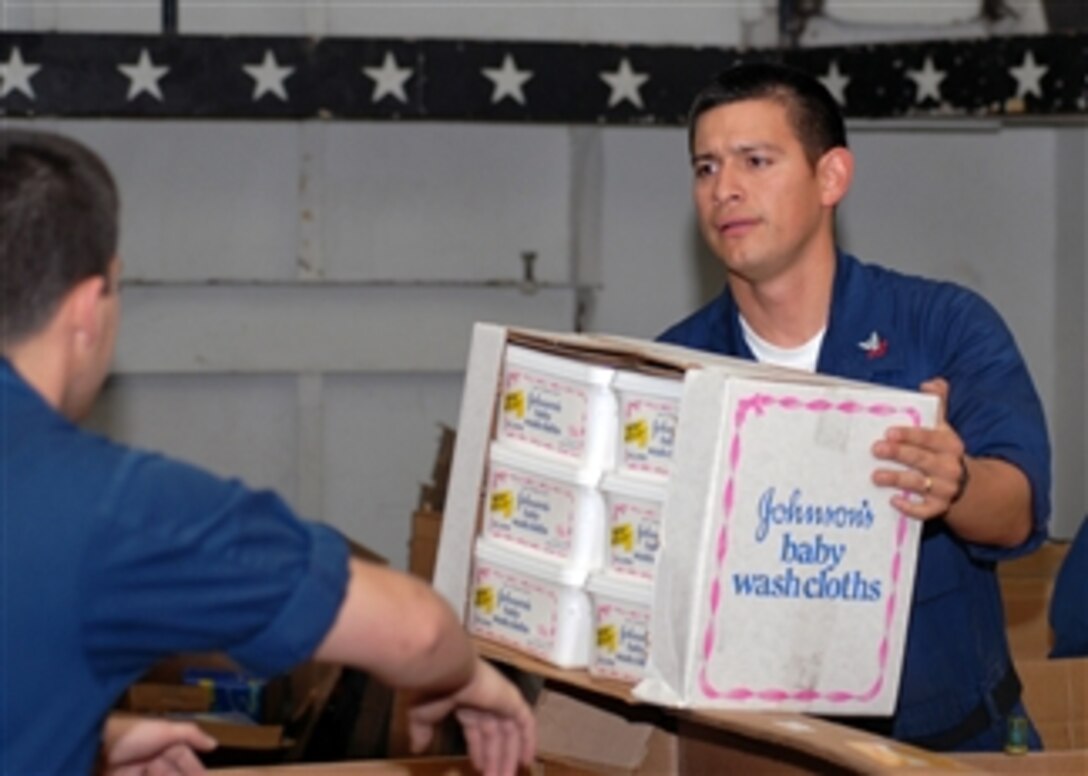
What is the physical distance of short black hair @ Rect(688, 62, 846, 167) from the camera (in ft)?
8.48

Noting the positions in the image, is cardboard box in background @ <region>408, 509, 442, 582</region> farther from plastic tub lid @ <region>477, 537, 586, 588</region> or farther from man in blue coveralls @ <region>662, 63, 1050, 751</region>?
plastic tub lid @ <region>477, 537, 586, 588</region>

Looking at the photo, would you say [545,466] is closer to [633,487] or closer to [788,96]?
[633,487]

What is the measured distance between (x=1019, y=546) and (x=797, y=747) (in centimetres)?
53

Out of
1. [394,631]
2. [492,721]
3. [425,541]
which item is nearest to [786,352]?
[492,721]

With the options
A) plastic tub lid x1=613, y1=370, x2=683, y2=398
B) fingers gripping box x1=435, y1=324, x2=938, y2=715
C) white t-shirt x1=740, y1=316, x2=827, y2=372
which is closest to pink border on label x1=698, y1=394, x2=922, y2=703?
fingers gripping box x1=435, y1=324, x2=938, y2=715

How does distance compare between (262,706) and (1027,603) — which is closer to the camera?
(1027,603)

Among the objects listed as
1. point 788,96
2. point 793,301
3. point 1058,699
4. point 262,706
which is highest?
point 788,96

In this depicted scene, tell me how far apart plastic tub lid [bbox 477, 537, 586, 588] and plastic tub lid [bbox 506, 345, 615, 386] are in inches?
8.6

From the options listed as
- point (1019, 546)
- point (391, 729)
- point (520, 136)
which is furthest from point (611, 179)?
point (1019, 546)

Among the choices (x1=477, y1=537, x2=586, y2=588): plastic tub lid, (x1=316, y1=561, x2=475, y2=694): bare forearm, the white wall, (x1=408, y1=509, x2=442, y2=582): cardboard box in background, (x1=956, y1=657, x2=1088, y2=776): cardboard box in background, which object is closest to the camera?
(x1=316, y1=561, x2=475, y2=694): bare forearm

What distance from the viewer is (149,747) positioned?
6.69 ft

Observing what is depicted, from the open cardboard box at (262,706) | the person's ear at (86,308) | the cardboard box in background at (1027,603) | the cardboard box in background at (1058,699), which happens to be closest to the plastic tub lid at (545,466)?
the person's ear at (86,308)

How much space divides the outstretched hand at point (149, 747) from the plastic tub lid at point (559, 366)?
0.58m

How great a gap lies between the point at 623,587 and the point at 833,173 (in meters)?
0.75
